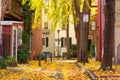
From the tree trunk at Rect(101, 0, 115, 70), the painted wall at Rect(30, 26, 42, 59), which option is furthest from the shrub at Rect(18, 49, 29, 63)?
the tree trunk at Rect(101, 0, 115, 70)

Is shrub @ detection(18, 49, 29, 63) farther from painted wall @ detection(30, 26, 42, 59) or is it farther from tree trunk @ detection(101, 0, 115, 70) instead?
tree trunk @ detection(101, 0, 115, 70)

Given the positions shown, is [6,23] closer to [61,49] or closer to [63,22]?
[63,22]

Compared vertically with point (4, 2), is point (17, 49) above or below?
below

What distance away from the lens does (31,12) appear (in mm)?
39344

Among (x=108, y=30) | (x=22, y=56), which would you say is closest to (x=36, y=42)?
(x=22, y=56)

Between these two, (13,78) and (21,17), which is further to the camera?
(21,17)

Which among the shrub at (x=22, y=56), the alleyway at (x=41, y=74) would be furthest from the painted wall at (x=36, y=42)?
the alleyway at (x=41, y=74)

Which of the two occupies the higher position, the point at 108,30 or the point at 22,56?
the point at 108,30

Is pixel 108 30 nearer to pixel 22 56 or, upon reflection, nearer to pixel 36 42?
pixel 22 56

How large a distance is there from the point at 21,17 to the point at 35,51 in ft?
29.0

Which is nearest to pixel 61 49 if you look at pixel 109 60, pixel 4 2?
pixel 4 2

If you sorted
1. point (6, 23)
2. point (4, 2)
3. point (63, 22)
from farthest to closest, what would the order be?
point (63, 22), point (4, 2), point (6, 23)

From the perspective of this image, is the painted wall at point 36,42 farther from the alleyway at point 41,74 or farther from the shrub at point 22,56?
the alleyway at point 41,74

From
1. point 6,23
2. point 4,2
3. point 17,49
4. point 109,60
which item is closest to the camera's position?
point 109,60
